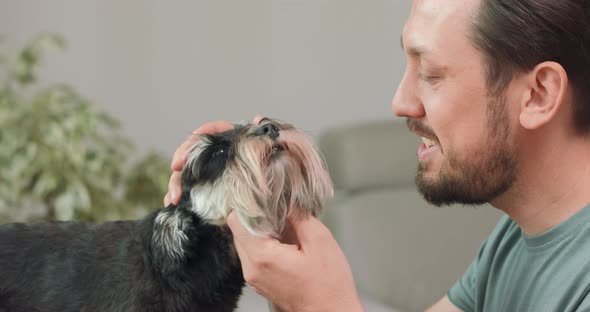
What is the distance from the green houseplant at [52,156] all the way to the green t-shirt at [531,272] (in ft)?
4.34

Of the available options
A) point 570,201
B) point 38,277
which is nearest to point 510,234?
point 570,201

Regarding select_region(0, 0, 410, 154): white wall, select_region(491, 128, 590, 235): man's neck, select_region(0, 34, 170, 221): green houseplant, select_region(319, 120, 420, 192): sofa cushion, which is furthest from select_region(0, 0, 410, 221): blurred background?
select_region(491, 128, 590, 235): man's neck

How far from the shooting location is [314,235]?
1.11 meters

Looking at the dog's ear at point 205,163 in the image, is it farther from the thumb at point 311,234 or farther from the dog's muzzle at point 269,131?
the thumb at point 311,234

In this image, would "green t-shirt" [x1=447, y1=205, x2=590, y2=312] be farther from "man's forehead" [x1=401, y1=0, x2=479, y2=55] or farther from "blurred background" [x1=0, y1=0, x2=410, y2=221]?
"blurred background" [x1=0, y1=0, x2=410, y2=221]

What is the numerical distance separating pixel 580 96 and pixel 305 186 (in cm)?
48

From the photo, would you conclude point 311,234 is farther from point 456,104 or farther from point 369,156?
point 369,156

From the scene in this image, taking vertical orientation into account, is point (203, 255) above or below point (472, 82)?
below

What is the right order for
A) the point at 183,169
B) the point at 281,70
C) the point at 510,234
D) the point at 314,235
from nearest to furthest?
the point at 314,235 < the point at 183,169 < the point at 510,234 < the point at 281,70

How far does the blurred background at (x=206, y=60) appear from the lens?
2.91 metres

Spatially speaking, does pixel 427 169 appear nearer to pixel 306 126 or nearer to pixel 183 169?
pixel 183 169

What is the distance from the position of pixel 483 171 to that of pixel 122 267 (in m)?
0.62

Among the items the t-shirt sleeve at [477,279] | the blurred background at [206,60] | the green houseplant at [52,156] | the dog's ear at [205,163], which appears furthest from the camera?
the blurred background at [206,60]

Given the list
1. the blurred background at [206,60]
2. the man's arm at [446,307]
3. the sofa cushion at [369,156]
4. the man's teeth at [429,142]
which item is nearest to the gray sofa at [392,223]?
the sofa cushion at [369,156]
